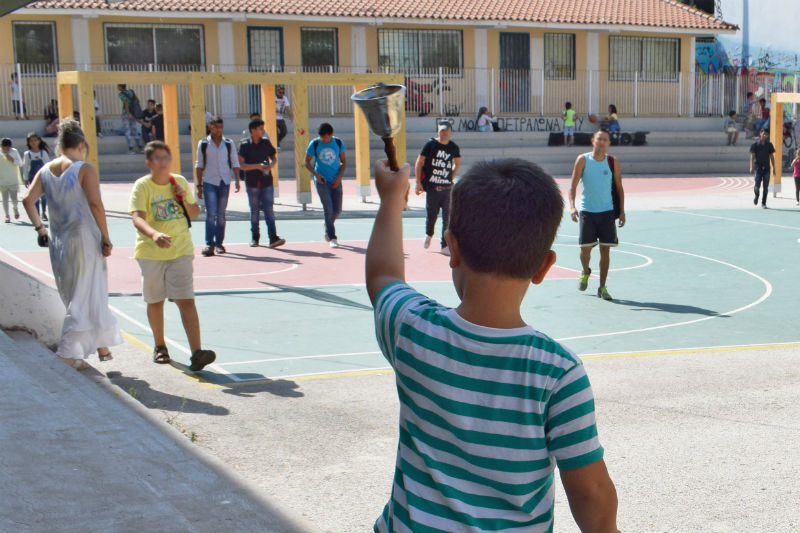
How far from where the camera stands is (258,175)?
16078 millimetres

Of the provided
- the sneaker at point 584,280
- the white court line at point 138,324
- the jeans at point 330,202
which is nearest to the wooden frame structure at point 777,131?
the jeans at point 330,202

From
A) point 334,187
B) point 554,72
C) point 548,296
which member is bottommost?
point 548,296

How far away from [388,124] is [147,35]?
109 feet

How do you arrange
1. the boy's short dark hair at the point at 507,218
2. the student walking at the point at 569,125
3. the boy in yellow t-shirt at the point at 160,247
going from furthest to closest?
the student walking at the point at 569,125, the boy in yellow t-shirt at the point at 160,247, the boy's short dark hair at the point at 507,218

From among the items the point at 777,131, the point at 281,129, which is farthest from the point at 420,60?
the point at 777,131

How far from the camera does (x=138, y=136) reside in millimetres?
30781

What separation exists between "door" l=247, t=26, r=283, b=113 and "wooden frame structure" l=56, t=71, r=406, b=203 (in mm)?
12887

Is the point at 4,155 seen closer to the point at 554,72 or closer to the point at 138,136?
the point at 138,136

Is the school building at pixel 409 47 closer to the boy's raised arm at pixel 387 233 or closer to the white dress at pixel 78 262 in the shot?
the white dress at pixel 78 262

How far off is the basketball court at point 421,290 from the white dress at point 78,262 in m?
0.91

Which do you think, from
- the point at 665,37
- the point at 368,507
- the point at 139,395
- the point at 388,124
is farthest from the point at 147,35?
the point at 388,124

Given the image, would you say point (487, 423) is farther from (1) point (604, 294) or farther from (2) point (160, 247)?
(1) point (604, 294)

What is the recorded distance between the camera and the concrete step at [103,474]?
4055 millimetres

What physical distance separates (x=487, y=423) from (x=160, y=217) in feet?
21.2
